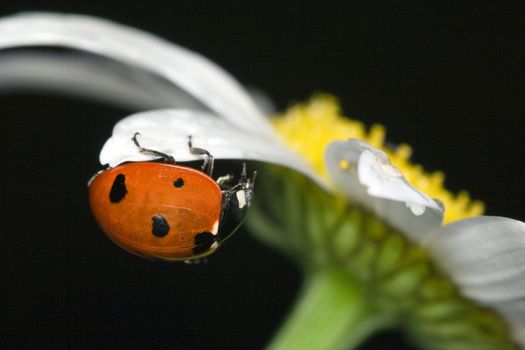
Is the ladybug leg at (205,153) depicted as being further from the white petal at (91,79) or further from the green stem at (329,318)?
the white petal at (91,79)

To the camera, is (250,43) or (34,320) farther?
(250,43)

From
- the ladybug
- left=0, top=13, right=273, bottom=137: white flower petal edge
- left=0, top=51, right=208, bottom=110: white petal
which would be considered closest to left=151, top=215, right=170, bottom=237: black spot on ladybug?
the ladybug

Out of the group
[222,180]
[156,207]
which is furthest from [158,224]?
[222,180]

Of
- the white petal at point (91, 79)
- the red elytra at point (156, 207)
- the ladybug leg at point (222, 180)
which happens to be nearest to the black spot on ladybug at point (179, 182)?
the red elytra at point (156, 207)

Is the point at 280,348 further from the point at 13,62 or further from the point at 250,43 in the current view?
Answer: the point at 250,43

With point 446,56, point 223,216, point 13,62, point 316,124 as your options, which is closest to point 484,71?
point 446,56

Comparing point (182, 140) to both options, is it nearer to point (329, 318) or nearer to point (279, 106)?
point (329, 318)

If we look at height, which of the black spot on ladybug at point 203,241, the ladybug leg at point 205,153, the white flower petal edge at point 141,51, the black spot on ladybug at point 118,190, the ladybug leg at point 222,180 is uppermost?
the white flower petal edge at point 141,51
